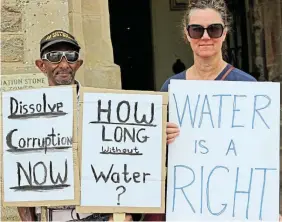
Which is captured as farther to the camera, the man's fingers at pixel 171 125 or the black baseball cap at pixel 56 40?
the black baseball cap at pixel 56 40

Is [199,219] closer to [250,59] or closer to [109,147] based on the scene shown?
[109,147]

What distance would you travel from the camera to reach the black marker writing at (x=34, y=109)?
3.06 meters

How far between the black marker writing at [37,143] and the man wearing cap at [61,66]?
300 millimetres

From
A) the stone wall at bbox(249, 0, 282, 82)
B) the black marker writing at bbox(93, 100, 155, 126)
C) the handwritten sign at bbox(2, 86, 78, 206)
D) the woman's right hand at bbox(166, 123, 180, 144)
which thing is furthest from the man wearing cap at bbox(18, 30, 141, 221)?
the stone wall at bbox(249, 0, 282, 82)

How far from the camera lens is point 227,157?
10.2 ft

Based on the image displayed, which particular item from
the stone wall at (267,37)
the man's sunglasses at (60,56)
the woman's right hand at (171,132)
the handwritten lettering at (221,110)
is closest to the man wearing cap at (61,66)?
the man's sunglasses at (60,56)

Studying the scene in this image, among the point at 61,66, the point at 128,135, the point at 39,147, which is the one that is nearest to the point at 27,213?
the point at 39,147

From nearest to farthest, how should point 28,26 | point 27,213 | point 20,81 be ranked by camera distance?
1. point 27,213
2. point 20,81
3. point 28,26

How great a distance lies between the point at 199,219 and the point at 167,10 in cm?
558

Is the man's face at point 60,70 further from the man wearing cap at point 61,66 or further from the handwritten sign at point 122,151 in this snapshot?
the handwritten sign at point 122,151

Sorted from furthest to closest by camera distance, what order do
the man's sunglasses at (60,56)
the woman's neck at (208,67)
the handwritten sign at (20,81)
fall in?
the handwritten sign at (20,81) → the man's sunglasses at (60,56) → the woman's neck at (208,67)

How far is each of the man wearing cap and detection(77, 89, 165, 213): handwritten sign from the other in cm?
11

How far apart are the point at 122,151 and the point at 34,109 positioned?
463 mm

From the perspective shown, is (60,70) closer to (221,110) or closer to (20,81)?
(221,110)
